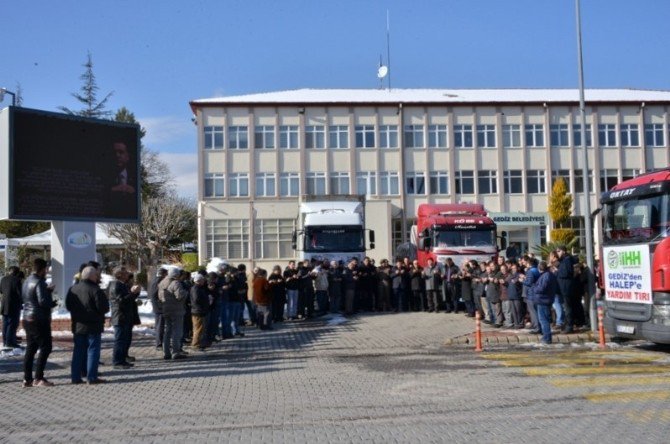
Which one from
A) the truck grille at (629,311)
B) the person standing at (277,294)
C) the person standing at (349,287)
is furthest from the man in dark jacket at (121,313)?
the person standing at (349,287)

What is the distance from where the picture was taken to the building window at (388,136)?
51.2m

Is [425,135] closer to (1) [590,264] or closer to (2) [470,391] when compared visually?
(1) [590,264]

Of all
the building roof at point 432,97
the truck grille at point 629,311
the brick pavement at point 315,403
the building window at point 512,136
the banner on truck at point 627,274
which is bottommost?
the brick pavement at point 315,403

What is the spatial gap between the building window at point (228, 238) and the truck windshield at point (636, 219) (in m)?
34.9

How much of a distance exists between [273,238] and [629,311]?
3589 cm

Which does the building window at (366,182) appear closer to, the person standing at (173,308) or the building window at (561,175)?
the building window at (561,175)

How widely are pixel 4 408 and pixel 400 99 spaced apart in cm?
4490

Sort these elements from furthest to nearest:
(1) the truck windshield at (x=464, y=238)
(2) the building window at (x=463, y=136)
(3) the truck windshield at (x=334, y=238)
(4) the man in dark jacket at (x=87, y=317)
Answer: (2) the building window at (x=463, y=136) < (3) the truck windshield at (x=334, y=238) < (1) the truck windshield at (x=464, y=238) < (4) the man in dark jacket at (x=87, y=317)

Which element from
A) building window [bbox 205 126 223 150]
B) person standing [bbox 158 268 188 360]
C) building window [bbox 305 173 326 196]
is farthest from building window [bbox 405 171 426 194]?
person standing [bbox 158 268 188 360]

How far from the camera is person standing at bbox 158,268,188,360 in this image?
1434 cm

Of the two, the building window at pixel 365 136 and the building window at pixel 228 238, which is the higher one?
the building window at pixel 365 136

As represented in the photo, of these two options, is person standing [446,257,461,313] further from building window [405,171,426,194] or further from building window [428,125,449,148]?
building window [428,125,449,148]

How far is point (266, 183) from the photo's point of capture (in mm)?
50312

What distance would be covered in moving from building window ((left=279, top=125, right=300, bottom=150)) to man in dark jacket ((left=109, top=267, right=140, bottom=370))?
3741 centimetres
